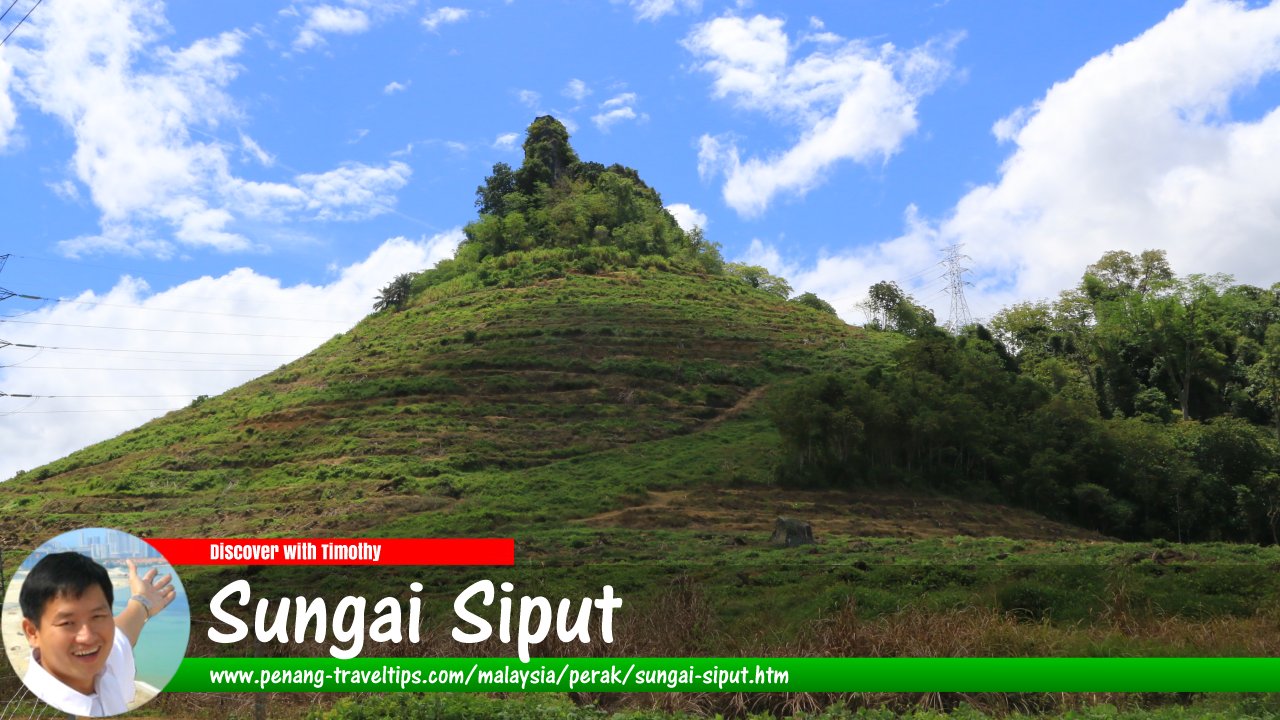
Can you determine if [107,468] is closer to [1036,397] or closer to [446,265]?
[446,265]

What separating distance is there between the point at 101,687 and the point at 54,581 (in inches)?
23.8

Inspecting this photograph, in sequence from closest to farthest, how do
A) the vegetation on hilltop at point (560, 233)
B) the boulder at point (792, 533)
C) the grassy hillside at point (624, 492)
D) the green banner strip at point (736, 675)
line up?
the green banner strip at point (736, 675)
the grassy hillside at point (624, 492)
the boulder at point (792, 533)
the vegetation on hilltop at point (560, 233)

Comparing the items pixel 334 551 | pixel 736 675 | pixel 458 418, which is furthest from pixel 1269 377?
pixel 334 551

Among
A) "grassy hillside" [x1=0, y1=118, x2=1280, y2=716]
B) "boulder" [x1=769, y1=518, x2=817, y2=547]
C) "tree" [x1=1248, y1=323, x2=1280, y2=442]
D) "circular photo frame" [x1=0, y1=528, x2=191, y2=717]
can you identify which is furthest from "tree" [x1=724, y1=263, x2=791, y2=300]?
"circular photo frame" [x1=0, y1=528, x2=191, y2=717]

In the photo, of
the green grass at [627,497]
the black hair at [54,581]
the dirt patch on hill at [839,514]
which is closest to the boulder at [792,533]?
the green grass at [627,497]

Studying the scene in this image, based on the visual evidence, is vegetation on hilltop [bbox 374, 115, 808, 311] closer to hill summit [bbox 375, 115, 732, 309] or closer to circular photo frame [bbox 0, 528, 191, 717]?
hill summit [bbox 375, 115, 732, 309]

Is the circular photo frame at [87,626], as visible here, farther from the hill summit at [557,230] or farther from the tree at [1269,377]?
the hill summit at [557,230]

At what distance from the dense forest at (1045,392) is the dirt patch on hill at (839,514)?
56.8 inches

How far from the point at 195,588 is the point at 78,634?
23.1 metres

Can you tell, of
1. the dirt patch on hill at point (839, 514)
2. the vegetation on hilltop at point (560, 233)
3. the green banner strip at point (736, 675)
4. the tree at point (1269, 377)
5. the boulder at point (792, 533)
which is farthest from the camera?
the vegetation on hilltop at point (560, 233)

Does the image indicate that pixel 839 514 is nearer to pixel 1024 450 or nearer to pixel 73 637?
pixel 1024 450

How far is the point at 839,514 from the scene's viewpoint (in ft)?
111

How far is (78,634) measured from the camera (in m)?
4.71

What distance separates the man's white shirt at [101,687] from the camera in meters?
4.59
